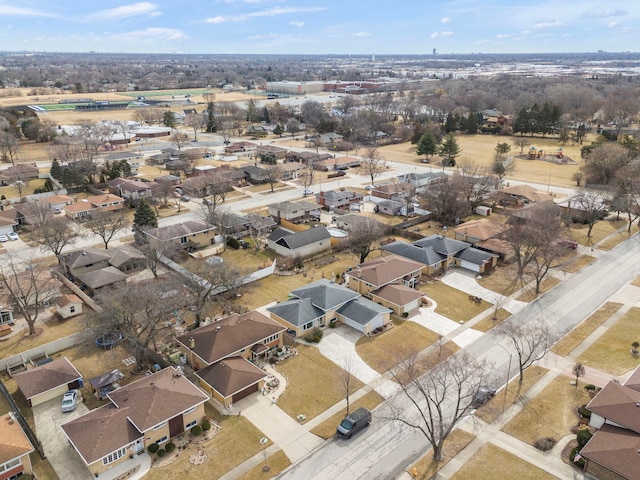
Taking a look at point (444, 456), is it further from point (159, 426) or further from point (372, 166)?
point (372, 166)

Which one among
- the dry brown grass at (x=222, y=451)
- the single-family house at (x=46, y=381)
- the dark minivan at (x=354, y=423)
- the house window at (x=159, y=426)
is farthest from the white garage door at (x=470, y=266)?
the single-family house at (x=46, y=381)

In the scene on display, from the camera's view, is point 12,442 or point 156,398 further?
point 156,398

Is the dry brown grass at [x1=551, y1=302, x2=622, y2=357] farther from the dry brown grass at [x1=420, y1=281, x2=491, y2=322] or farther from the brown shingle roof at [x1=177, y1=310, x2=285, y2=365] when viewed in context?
the brown shingle roof at [x1=177, y1=310, x2=285, y2=365]

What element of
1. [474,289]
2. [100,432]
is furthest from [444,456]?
[474,289]

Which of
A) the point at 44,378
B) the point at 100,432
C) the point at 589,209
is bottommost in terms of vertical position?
the point at 44,378

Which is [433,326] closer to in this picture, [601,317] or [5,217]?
[601,317]

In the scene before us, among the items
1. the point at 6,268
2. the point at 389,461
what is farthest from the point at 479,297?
the point at 6,268
